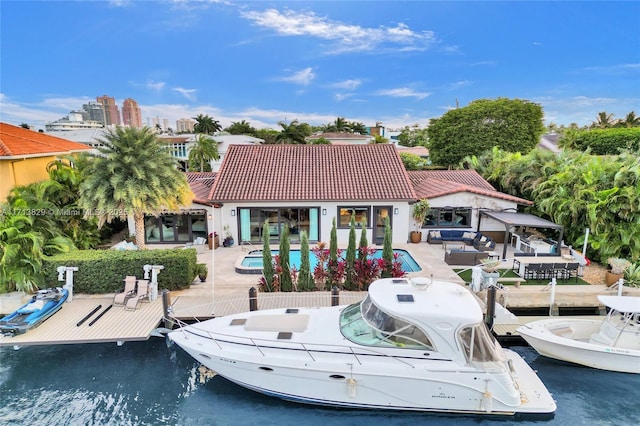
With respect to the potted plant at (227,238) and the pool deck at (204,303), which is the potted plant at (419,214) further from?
the potted plant at (227,238)

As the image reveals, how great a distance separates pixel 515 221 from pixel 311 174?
10709mm

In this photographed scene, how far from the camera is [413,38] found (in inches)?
1417

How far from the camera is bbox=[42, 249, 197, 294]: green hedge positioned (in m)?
12.4

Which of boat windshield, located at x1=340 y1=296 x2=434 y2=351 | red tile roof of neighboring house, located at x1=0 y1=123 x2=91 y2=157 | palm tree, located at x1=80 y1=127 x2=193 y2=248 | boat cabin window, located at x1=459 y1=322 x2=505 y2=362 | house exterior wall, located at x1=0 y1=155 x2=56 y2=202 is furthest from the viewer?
red tile roof of neighboring house, located at x1=0 y1=123 x2=91 y2=157

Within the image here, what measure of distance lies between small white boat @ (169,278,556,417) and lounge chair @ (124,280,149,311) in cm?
362

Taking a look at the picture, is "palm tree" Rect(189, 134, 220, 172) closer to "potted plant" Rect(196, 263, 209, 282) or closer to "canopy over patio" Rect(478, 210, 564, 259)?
"potted plant" Rect(196, 263, 209, 282)

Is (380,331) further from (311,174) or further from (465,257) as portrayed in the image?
(311,174)

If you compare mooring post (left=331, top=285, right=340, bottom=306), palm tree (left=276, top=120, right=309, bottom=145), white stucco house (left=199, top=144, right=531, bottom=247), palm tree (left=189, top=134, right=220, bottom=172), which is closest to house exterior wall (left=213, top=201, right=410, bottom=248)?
white stucco house (left=199, top=144, right=531, bottom=247)

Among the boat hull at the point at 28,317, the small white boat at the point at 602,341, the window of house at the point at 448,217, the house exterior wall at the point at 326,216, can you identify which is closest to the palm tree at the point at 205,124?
the house exterior wall at the point at 326,216

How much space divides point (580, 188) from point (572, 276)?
15.9 feet

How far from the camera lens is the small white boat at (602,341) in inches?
377

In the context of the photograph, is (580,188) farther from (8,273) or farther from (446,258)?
(8,273)

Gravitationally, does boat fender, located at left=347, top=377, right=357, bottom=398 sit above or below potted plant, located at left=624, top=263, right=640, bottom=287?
below

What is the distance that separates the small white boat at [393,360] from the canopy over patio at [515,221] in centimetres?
850
